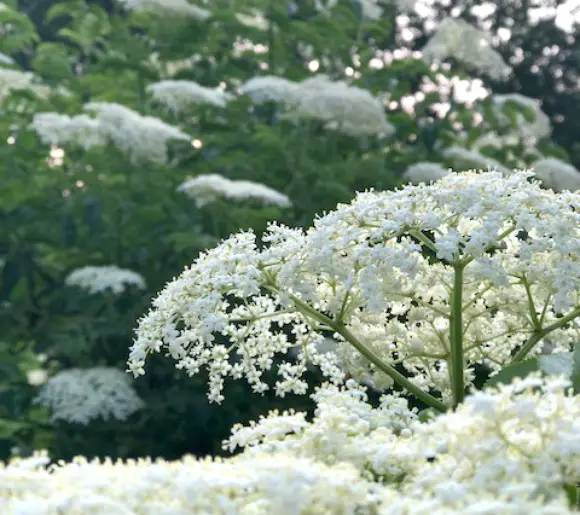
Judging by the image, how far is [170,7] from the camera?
837cm

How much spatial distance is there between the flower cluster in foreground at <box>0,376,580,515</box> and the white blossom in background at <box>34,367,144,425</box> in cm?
442

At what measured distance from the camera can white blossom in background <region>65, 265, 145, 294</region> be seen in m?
6.29

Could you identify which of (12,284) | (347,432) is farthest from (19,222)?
(347,432)

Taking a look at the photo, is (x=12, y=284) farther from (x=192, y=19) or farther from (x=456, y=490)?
(x=456, y=490)

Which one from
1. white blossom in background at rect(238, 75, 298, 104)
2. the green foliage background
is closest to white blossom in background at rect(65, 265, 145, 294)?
the green foliage background

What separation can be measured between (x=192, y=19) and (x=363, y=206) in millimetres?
6191

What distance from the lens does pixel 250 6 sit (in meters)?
9.00

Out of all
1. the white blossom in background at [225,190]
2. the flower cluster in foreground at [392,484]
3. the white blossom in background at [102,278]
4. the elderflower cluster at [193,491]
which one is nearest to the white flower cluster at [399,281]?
the flower cluster in foreground at [392,484]

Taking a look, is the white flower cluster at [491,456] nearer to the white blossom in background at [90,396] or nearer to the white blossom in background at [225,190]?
the white blossom in background at [90,396]

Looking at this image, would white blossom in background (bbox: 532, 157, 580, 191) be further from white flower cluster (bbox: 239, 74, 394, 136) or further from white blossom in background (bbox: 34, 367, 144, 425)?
white blossom in background (bbox: 34, 367, 144, 425)

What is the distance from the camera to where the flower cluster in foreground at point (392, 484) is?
5.40 ft

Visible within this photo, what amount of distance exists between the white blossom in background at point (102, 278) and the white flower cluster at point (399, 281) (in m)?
3.35

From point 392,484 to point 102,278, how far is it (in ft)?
14.7

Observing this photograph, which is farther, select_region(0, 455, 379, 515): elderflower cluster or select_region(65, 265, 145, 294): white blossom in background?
select_region(65, 265, 145, 294): white blossom in background
